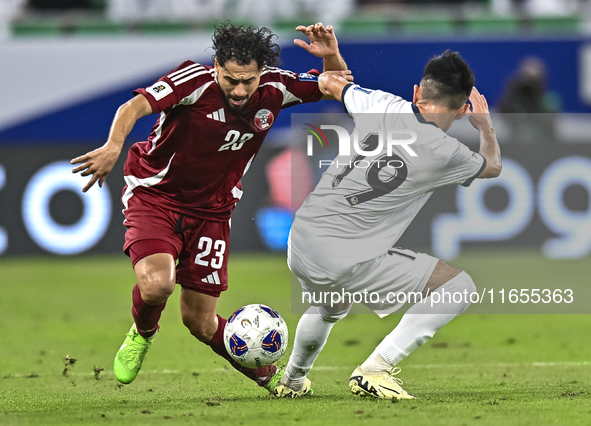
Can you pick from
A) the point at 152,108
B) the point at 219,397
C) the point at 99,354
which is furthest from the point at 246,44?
the point at 99,354

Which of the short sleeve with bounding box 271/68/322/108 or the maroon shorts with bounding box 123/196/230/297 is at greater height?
the short sleeve with bounding box 271/68/322/108

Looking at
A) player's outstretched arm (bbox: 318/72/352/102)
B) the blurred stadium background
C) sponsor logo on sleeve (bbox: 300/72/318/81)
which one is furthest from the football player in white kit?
the blurred stadium background

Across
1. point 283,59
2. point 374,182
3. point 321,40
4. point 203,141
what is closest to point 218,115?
point 203,141

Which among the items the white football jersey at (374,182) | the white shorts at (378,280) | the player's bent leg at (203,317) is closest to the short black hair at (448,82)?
the white football jersey at (374,182)

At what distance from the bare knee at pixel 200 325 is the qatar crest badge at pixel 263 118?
3.95 feet

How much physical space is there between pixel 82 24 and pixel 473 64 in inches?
252

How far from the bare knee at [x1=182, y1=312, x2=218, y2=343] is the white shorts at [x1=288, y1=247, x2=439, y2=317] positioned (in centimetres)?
78

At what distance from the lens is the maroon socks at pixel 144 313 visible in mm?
5195

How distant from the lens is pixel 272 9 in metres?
14.1

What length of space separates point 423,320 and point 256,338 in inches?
37.1

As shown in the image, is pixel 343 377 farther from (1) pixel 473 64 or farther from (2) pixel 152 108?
(1) pixel 473 64

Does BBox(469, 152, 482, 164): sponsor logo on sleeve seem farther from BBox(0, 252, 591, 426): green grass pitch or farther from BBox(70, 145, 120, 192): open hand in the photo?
BBox(70, 145, 120, 192): open hand

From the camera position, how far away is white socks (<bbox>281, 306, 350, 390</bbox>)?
4980 mm

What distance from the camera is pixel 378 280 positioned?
15.7 feet
